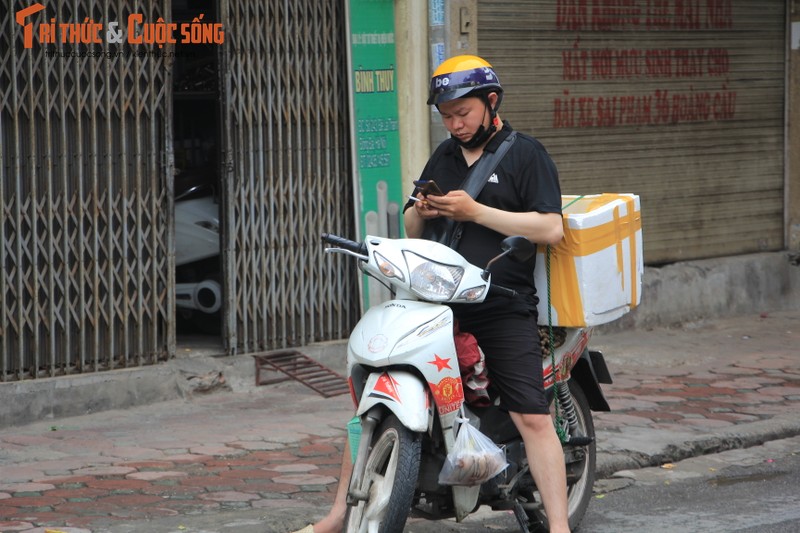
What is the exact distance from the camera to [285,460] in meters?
6.27

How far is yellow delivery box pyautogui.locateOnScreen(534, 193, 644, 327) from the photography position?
471 centimetres

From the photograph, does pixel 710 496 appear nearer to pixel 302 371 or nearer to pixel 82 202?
pixel 302 371

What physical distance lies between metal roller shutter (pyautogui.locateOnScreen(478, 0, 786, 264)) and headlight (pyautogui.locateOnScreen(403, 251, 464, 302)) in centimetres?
520

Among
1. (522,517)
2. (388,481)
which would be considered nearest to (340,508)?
(388,481)

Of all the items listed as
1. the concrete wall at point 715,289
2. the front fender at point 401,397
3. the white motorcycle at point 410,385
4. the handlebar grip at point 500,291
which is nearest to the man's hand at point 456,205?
the white motorcycle at point 410,385

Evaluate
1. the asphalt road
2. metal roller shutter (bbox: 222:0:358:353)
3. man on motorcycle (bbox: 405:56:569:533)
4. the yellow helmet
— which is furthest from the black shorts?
metal roller shutter (bbox: 222:0:358:353)

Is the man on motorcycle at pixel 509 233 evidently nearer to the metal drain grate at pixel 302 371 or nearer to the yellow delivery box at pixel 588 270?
the yellow delivery box at pixel 588 270

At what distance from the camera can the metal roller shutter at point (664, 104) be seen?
9.68 metres

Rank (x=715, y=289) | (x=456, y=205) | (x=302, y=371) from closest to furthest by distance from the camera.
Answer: (x=456, y=205), (x=302, y=371), (x=715, y=289)

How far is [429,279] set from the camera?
14.2 feet

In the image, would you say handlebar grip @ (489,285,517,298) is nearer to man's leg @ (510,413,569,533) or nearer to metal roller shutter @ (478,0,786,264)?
man's leg @ (510,413,569,533)

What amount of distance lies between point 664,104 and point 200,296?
4.42 m

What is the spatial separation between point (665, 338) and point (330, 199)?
3.29 m

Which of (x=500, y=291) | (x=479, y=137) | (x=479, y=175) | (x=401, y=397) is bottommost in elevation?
(x=401, y=397)
